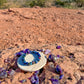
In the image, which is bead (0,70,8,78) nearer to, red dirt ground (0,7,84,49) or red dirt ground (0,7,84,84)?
red dirt ground (0,7,84,84)

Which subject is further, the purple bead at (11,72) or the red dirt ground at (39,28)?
the red dirt ground at (39,28)

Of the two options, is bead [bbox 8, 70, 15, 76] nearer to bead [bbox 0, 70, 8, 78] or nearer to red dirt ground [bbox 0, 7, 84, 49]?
bead [bbox 0, 70, 8, 78]

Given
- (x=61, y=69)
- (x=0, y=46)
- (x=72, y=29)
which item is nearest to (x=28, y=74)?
(x=61, y=69)

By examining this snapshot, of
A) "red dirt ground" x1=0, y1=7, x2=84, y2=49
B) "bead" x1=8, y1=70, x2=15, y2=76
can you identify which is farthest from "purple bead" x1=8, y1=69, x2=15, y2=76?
"red dirt ground" x1=0, y1=7, x2=84, y2=49

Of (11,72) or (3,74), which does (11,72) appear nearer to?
(11,72)

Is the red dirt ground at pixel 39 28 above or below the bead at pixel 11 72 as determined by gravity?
above

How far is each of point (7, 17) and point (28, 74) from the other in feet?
14.7

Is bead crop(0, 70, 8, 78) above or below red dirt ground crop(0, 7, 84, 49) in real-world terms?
below

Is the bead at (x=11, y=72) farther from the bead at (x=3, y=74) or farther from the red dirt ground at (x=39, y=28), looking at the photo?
the red dirt ground at (x=39, y=28)

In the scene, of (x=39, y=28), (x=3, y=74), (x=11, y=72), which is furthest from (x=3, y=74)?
(x=39, y=28)

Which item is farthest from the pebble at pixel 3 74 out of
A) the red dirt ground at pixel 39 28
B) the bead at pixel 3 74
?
the red dirt ground at pixel 39 28

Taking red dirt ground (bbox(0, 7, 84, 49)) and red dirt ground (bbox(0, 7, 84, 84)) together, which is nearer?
red dirt ground (bbox(0, 7, 84, 84))

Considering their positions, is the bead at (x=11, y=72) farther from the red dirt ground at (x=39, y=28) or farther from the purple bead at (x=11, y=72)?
the red dirt ground at (x=39, y=28)

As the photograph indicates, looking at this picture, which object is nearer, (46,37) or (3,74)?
(3,74)
